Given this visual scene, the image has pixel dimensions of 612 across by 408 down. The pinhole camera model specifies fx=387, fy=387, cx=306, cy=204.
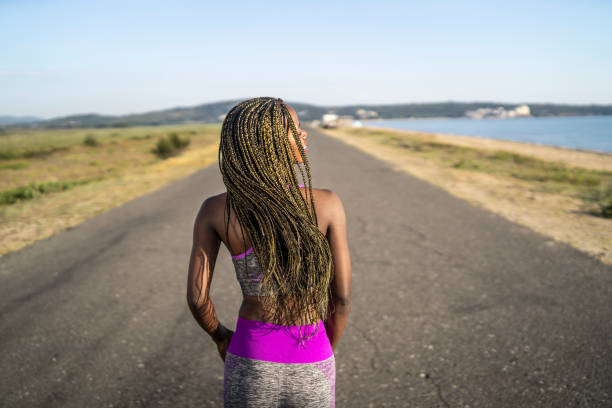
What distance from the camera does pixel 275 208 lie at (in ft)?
4.27

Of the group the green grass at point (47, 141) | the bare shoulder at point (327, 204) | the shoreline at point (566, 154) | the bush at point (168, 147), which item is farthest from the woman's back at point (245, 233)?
the green grass at point (47, 141)

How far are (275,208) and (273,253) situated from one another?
157mm

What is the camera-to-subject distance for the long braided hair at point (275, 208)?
131 centimetres

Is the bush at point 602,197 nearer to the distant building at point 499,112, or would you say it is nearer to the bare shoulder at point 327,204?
the bare shoulder at point 327,204

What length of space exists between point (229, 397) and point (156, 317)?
2.95 meters

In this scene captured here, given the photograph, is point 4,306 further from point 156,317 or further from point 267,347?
point 267,347

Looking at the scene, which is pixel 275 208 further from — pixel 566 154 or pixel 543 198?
pixel 566 154

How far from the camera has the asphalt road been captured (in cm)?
281

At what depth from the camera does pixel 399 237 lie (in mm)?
6609

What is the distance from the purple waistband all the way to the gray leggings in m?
0.02

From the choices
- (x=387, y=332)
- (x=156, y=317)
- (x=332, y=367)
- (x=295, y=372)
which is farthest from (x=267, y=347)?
(x=156, y=317)

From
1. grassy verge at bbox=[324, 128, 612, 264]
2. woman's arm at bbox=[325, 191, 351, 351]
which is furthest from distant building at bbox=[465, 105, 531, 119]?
woman's arm at bbox=[325, 191, 351, 351]

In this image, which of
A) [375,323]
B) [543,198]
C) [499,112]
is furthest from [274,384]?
[499,112]

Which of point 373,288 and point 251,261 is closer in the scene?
point 251,261
